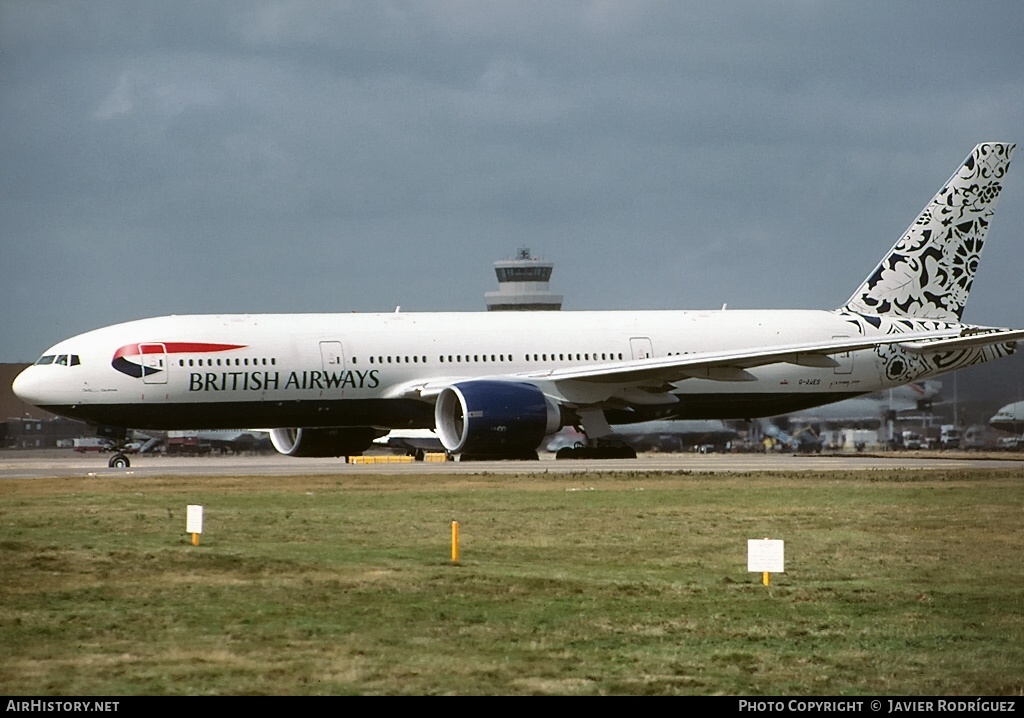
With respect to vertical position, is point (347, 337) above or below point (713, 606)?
above

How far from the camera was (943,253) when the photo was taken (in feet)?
185

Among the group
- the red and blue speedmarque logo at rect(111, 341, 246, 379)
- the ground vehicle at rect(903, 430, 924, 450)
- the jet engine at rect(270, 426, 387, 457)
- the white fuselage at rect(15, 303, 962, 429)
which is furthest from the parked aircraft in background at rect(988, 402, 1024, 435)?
the red and blue speedmarque logo at rect(111, 341, 246, 379)

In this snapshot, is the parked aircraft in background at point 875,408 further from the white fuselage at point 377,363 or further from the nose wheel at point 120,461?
the nose wheel at point 120,461

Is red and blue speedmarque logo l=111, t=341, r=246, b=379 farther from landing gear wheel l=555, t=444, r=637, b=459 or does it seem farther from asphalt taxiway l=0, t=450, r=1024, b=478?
landing gear wheel l=555, t=444, r=637, b=459

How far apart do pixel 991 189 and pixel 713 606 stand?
4244 centimetres

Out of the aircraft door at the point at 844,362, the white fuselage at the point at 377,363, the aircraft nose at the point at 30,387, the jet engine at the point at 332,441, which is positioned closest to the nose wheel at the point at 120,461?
the white fuselage at the point at 377,363

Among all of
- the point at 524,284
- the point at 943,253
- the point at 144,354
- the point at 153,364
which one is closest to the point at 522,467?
the point at 153,364

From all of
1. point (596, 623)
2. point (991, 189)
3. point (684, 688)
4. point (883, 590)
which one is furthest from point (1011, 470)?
point (684, 688)

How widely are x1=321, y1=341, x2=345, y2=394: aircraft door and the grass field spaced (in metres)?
14.3

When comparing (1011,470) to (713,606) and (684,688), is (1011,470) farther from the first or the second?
(684,688)

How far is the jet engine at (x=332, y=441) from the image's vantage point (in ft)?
169

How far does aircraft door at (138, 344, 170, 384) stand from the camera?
45.8 m
